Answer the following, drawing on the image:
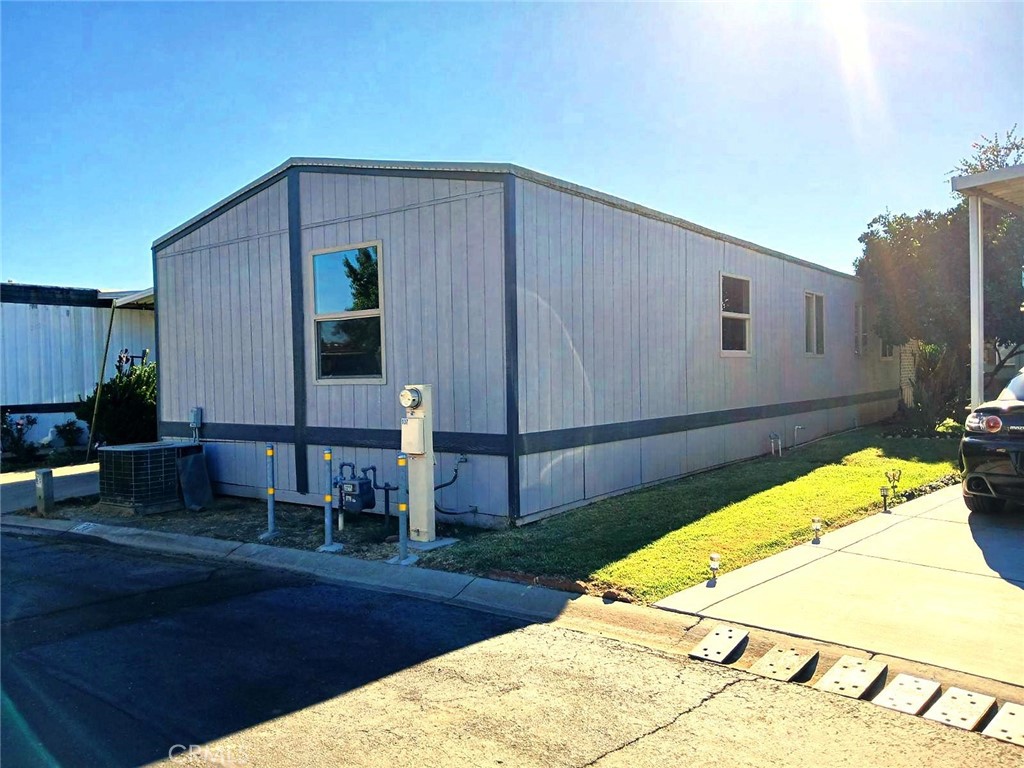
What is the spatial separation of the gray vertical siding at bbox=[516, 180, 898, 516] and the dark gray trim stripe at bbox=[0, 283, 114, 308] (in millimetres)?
14561

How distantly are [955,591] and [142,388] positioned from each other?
47.9ft

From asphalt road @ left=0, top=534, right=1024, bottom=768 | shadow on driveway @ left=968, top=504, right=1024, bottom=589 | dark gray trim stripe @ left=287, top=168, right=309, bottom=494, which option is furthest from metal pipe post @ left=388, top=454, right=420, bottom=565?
shadow on driveway @ left=968, top=504, right=1024, bottom=589

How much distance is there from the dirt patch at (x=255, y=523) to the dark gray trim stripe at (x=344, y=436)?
0.85m

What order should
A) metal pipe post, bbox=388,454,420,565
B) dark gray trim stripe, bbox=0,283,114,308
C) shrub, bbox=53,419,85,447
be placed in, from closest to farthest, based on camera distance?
1. metal pipe post, bbox=388,454,420,565
2. dark gray trim stripe, bbox=0,283,114,308
3. shrub, bbox=53,419,85,447

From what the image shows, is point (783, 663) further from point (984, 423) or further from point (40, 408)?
point (40, 408)

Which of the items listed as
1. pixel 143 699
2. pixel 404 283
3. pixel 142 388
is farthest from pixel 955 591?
pixel 142 388

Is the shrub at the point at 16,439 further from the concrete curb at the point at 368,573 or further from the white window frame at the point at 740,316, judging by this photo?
the white window frame at the point at 740,316

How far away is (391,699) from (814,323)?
43.7ft

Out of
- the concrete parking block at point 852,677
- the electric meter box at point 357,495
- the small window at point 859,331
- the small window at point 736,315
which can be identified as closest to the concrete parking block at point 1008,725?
the concrete parking block at point 852,677

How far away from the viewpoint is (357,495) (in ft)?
25.0

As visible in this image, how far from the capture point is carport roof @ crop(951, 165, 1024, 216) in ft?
29.1

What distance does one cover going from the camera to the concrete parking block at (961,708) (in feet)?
11.5

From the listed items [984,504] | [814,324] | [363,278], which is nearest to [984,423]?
[984,504]

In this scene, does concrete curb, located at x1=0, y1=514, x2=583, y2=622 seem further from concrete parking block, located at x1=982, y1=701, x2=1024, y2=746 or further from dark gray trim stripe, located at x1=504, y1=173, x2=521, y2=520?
concrete parking block, located at x1=982, y1=701, x2=1024, y2=746
